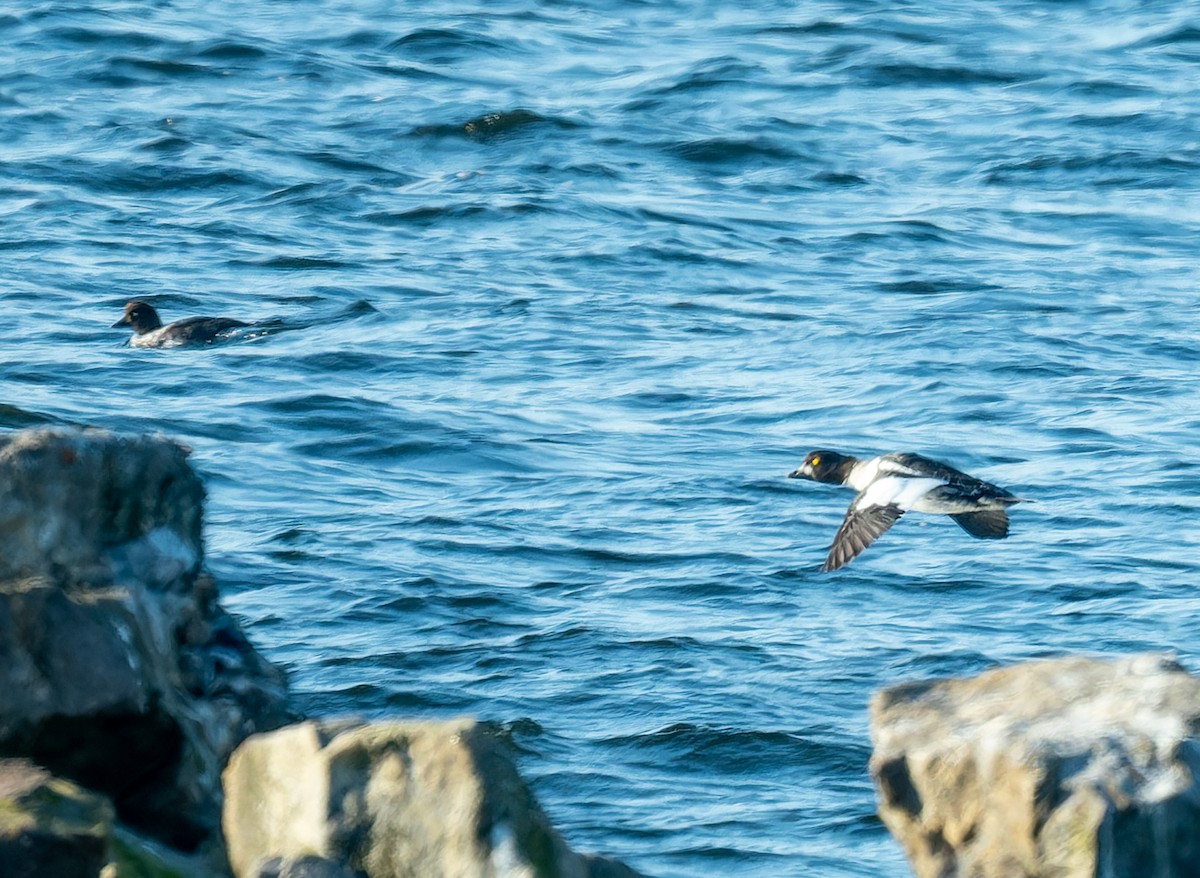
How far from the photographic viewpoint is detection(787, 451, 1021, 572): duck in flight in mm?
8391

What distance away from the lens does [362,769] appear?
447 centimetres

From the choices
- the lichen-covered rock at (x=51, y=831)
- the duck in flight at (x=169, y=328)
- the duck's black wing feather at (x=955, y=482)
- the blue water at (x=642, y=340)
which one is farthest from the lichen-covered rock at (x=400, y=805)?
the duck in flight at (x=169, y=328)

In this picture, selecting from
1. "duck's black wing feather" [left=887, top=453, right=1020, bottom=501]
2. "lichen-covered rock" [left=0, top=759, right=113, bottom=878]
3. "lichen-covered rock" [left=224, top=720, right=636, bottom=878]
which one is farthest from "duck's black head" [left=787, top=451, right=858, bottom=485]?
"lichen-covered rock" [left=0, top=759, right=113, bottom=878]

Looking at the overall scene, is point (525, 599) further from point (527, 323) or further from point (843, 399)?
point (527, 323)

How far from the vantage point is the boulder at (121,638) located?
4852 mm

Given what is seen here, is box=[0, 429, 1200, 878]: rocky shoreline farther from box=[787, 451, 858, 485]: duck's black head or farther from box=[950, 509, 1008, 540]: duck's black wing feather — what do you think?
box=[787, 451, 858, 485]: duck's black head

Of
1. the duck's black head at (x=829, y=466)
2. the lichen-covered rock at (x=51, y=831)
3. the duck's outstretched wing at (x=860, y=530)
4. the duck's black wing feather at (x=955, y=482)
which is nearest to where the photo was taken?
the lichen-covered rock at (x=51, y=831)

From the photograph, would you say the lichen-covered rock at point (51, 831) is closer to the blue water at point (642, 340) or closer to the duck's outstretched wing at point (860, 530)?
the blue water at point (642, 340)

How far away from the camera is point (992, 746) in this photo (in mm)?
4328

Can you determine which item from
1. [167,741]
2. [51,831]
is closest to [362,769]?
[51,831]

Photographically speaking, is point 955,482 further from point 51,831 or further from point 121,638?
point 51,831

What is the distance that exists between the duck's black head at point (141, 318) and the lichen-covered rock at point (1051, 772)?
8652 mm

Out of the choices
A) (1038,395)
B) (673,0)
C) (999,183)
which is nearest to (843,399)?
(1038,395)

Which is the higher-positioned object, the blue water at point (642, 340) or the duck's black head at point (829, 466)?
the duck's black head at point (829, 466)
